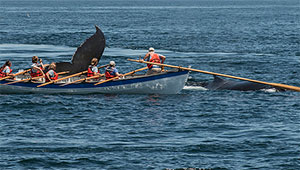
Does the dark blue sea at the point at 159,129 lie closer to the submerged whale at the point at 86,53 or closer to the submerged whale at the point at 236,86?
the submerged whale at the point at 236,86

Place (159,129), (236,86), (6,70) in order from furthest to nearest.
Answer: (236,86), (6,70), (159,129)

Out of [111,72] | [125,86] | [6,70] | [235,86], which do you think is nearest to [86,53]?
[111,72]

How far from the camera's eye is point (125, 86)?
105ft

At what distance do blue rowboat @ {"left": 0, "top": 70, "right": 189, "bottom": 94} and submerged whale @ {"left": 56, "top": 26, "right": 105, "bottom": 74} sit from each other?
3198 millimetres

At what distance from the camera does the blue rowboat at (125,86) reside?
31.2m

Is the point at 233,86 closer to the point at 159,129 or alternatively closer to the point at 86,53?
the point at 86,53

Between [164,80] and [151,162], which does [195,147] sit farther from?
[164,80]

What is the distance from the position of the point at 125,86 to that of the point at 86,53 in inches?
190

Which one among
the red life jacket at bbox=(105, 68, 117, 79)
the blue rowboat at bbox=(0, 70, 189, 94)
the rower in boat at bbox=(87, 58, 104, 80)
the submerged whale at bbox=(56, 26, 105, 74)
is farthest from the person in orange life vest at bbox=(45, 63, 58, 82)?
the red life jacket at bbox=(105, 68, 117, 79)

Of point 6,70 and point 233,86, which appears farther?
point 233,86

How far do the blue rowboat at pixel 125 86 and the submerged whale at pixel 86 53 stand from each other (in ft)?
10.5

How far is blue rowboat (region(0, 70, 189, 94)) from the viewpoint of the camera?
31250mm

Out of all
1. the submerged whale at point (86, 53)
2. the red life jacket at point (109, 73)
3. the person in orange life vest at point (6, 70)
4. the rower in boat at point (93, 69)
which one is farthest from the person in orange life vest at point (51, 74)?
the red life jacket at point (109, 73)

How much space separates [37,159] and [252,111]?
Answer: 12.2m
